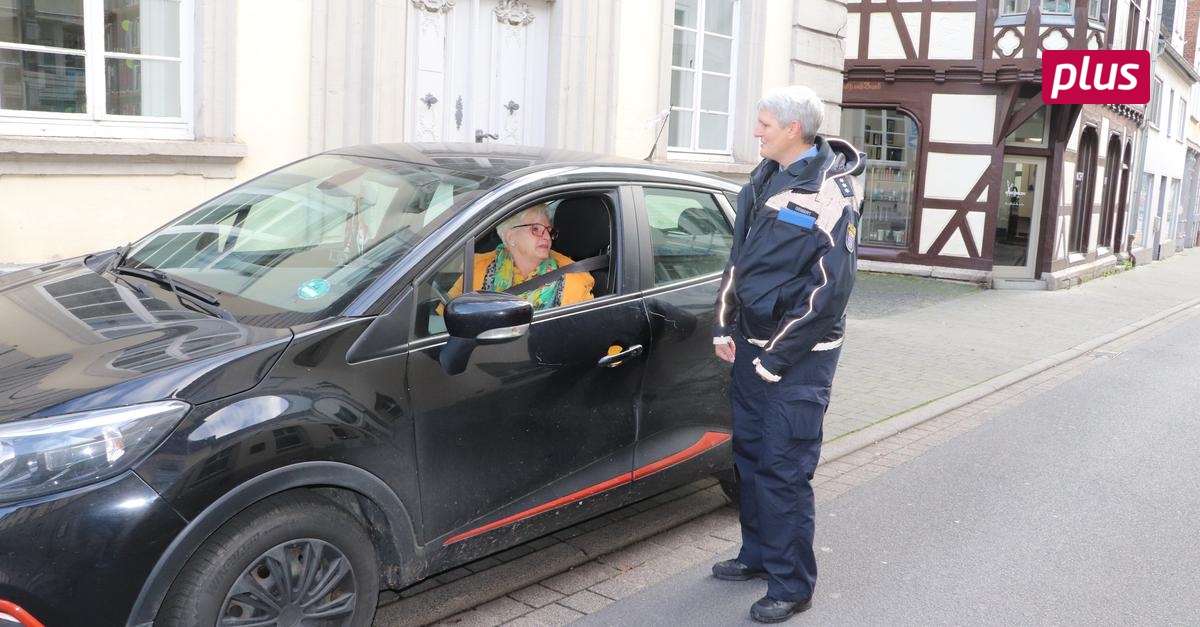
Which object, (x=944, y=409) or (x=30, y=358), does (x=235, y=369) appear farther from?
(x=944, y=409)

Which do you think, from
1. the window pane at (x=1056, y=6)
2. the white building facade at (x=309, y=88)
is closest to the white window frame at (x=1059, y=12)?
the window pane at (x=1056, y=6)

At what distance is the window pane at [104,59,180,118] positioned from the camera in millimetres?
7113

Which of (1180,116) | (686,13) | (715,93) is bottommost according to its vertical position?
(715,93)

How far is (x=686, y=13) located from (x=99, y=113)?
244 inches

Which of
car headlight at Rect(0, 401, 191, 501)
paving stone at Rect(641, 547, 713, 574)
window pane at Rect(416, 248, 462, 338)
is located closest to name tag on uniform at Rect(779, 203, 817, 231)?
window pane at Rect(416, 248, 462, 338)

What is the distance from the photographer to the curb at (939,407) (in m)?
6.56

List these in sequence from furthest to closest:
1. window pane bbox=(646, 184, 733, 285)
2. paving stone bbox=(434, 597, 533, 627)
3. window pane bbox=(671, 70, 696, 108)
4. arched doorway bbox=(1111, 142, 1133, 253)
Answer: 1. arched doorway bbox=(1111, 142, 1133, 253)
2. window pane bbox=(671, 70, 696, 108)
3. window pane bbox=(646, 184, 733, 285)
4. paving stone bbox=(434, 597, 533, 627)

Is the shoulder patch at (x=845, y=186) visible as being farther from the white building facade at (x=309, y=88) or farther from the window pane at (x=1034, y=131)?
the window pane at (x=1034, y=131)

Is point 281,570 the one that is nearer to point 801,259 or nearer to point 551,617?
point 551,617

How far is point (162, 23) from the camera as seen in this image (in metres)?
7.32

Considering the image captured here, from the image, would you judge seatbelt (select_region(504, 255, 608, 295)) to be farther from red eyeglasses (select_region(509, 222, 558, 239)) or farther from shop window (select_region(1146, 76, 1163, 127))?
shop window (select_region(1146, 76, 1163, 127))

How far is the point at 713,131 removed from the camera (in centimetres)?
1177

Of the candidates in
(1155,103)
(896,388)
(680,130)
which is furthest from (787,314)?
(1155,103)

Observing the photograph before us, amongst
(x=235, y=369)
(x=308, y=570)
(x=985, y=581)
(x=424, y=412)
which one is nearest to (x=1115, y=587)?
(x=985, y=581)
